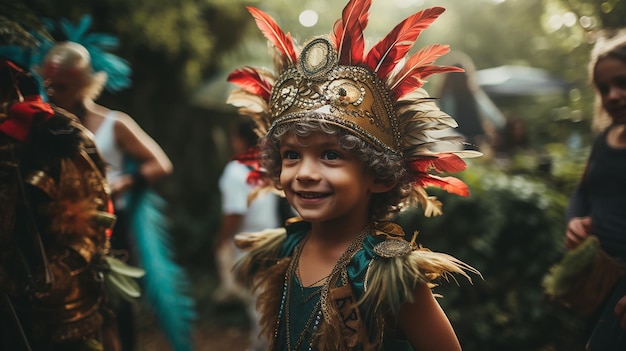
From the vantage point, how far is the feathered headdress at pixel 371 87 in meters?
1.77

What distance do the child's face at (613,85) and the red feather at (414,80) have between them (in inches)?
39.9

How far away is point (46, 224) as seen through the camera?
7.01 feet

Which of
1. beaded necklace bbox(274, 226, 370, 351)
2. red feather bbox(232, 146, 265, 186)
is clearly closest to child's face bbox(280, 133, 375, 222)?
beaded necklace bbox(274, 226, 370, 351)

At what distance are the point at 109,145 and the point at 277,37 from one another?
2013 mm

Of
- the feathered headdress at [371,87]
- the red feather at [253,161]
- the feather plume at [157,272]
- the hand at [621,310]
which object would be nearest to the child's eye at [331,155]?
the feathered headdress at [371,87]

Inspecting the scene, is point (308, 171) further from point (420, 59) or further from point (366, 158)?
point (420, 59)

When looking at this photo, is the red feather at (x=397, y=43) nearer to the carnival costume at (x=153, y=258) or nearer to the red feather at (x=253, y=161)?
the red feather at (x=253, y=161)

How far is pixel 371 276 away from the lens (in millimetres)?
1635

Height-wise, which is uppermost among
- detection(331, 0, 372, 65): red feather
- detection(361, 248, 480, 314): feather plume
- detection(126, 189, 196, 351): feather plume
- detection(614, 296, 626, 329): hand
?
detection(331, 0, 372, 65): red feather

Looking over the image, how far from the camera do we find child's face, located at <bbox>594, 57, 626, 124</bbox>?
2.26 meters

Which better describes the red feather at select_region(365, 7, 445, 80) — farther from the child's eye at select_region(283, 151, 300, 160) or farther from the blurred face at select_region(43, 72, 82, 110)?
the blurred face at select_region(43, 72, 82, 110)

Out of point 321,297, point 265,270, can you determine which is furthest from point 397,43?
point 265,270

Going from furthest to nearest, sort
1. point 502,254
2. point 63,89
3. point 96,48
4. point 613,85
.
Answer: point 502,254 < point 96,48 < point 63,89 < point 613,85

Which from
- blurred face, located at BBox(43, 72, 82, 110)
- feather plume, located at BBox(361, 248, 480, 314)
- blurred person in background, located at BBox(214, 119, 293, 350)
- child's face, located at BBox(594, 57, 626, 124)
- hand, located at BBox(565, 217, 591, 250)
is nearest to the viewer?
feather plume, located at BBox(361, 248, 480, 314)
